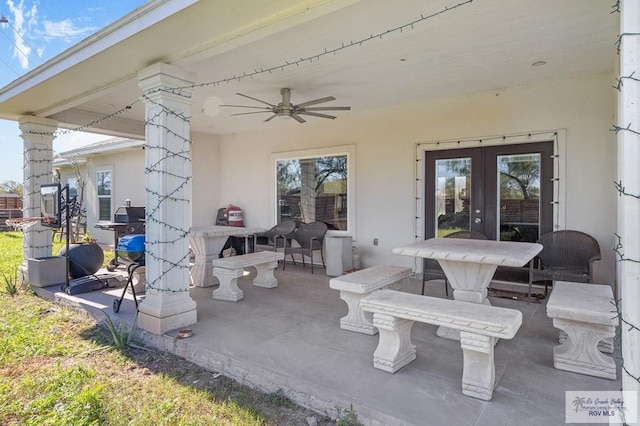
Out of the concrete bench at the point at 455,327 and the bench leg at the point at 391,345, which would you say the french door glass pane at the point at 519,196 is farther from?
the bench leg at the point at 391,345

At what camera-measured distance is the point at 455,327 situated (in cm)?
221

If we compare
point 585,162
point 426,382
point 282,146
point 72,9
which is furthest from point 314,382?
point 72,9

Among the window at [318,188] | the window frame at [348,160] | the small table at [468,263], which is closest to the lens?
the small table at [468,263]

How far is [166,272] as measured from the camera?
10.8 ft

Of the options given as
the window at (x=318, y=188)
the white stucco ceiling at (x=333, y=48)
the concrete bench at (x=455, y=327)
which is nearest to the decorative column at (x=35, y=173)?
the white stucco ceiling at (x=333, y=48)

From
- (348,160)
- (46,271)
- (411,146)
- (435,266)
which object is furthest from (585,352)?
(46,271)

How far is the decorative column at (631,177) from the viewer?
1384 millimetres

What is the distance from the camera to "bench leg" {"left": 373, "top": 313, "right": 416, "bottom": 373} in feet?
8.01

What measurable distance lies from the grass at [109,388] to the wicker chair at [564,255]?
3.04 meters

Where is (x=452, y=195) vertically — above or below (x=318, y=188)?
below

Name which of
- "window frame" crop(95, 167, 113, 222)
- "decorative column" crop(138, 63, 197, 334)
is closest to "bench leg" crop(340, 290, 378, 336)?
"decorative column" crop(138, 63, 197, 334)

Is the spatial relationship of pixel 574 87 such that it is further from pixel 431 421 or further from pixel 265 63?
pixel 431 421

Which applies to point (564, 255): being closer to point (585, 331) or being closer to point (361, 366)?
point (585, 331)

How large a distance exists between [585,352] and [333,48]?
3.15m
